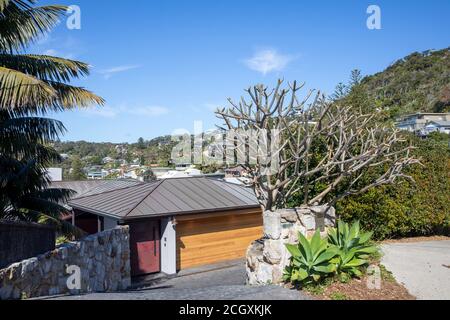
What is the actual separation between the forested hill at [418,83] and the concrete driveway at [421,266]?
175 ft

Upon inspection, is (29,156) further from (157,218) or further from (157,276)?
(157,276)

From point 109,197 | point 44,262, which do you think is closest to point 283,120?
point 44,262

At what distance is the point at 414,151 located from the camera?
10438mm

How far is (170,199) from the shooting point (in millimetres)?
14352

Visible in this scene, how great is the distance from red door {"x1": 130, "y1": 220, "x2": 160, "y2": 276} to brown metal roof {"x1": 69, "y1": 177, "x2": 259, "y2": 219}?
0.82m

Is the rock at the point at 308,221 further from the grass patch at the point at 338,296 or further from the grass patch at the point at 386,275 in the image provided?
the grass patch at the point at 338,296

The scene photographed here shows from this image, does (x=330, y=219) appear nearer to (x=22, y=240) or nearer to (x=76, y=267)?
(x=76, y=267)

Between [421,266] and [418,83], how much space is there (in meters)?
72.0

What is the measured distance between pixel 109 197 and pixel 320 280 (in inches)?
450

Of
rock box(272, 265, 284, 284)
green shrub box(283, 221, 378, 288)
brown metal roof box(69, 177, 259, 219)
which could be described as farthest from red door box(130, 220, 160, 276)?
green shrub box(283, 221, 378, 288)

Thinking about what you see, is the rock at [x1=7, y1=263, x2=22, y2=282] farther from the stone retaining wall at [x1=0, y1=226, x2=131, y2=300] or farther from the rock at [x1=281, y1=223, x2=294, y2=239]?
the rock at [x1=281, y1=223, x2=294, y2=239]

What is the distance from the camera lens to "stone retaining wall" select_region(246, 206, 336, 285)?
23.1ft

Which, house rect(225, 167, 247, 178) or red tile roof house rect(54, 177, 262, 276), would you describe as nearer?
house rect(225, 167, 247, 178)

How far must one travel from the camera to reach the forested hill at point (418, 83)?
64.5 meters
